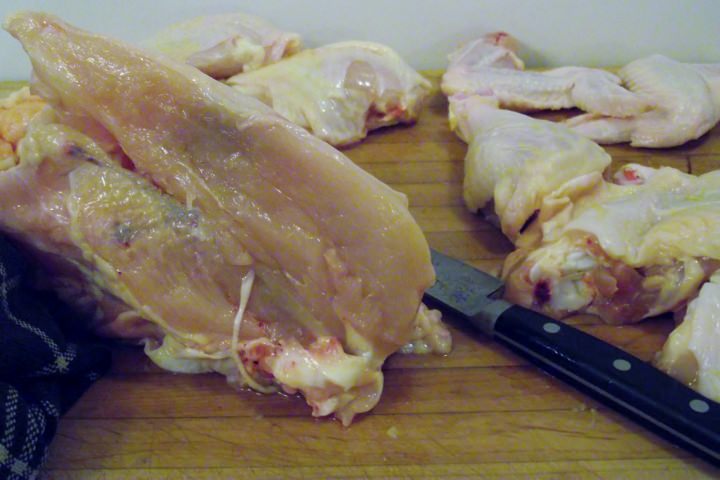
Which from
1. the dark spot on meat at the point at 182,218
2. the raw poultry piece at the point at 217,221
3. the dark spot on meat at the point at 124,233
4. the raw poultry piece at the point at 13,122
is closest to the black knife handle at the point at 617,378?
the raw poultry piece at the point at 217,221

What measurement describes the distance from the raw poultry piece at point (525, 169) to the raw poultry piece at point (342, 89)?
344mm

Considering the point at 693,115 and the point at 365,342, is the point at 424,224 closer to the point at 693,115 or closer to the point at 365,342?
the point at 365,342

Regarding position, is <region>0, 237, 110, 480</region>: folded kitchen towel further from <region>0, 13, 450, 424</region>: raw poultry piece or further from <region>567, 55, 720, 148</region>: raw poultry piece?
<region>567, 55, 720, 148</region>: raw poultry piece

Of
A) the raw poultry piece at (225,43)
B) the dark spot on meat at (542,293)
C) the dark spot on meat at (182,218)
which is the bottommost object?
the dark spot on meat at (542,293)

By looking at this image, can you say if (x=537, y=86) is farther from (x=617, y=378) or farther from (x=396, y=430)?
(x=396, y=430)

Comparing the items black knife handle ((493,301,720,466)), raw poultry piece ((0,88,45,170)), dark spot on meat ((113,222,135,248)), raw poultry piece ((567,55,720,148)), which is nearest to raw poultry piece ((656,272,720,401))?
black knife handle ((493,301,720,466))

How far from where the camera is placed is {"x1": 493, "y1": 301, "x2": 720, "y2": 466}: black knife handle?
4.47 ft

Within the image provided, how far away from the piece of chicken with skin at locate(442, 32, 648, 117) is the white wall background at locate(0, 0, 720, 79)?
0.20 metres

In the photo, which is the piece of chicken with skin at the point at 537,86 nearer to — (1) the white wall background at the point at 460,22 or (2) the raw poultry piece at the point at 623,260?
(1) the white wall background at the point at 460,22

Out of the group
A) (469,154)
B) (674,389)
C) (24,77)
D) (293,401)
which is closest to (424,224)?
(469,154)

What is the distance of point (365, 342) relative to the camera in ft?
4.89

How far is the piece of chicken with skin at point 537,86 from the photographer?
87.4 inches

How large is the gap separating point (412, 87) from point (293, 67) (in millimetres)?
388

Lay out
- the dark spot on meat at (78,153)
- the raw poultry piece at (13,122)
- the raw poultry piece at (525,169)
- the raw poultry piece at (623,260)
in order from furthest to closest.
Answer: the raw poultry piece at (13,122)
the raw poultry piece at (525,169)
the raw poultry piece at (623,260)
the dark spot on meat at (78,153)
